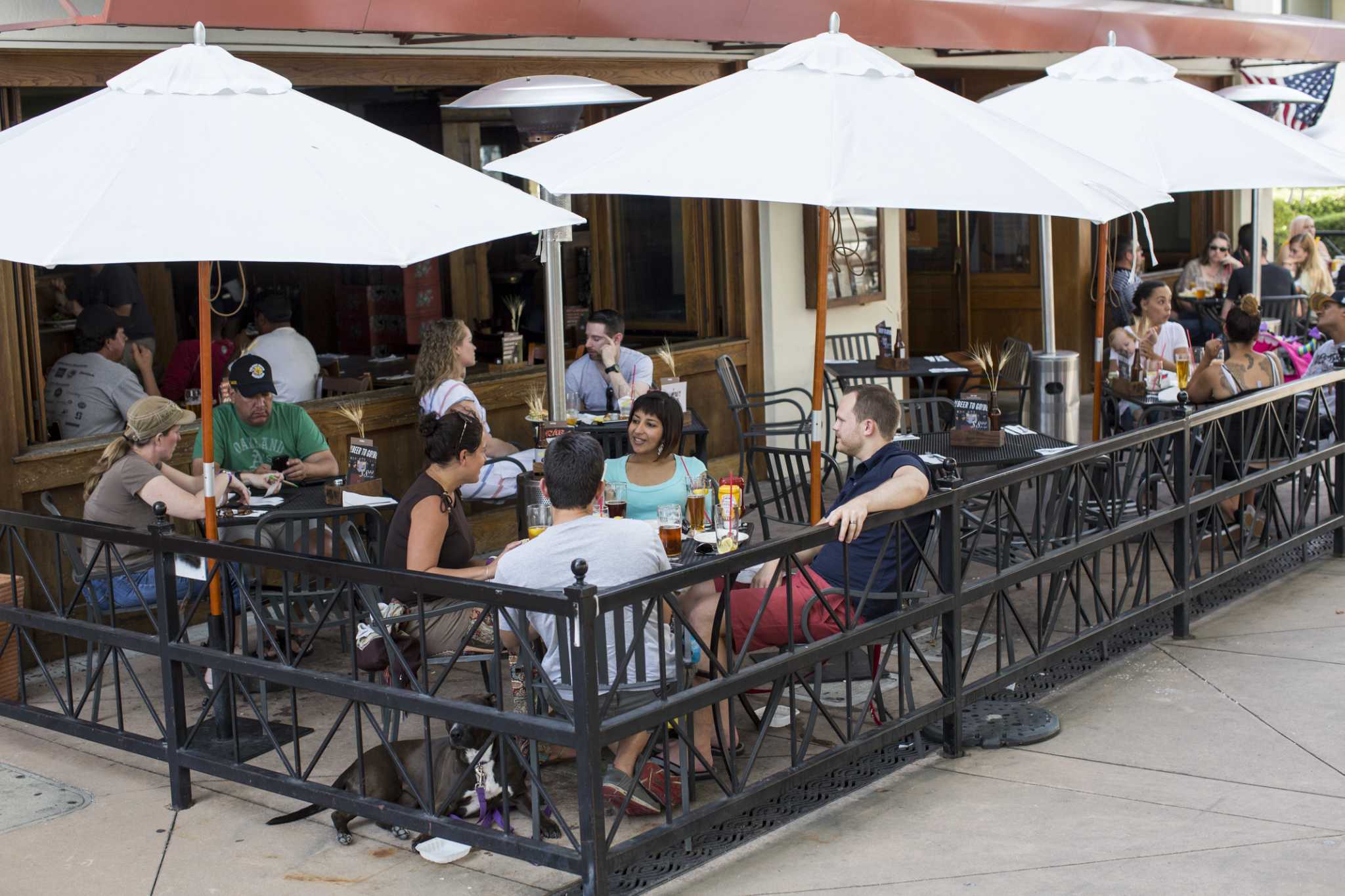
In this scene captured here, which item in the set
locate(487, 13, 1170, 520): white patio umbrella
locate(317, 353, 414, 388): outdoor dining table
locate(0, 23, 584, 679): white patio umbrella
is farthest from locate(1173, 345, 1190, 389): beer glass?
locate(317, 353, 414, 388): outdoor dining table

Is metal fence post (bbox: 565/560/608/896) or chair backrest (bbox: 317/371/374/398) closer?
metal fence post (bbox: 565/560/608/896)

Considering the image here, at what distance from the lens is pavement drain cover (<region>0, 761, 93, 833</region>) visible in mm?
5117

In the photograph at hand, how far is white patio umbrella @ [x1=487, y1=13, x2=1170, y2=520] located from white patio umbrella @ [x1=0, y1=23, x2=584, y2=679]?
0.45 m

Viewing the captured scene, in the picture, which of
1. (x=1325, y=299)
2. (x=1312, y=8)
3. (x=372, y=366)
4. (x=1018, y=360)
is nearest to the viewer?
(x=1325, y=299)

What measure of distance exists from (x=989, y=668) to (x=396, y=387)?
11.9 ft

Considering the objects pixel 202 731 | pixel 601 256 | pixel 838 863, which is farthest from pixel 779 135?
pixel 601 256

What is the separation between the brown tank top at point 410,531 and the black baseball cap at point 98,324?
2.36 meters

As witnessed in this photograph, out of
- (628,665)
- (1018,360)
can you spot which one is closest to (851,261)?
(1018,360)

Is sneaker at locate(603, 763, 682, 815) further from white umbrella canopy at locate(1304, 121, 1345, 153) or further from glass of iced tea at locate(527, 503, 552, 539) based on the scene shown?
white umbrella canopy at locate(1304, 121, 1345, 153)

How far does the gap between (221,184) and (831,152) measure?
202 cm

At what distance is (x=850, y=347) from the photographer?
11109 millimetres

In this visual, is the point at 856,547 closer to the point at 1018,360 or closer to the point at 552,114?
the point at 552,114

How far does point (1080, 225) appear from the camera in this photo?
13.7 meters

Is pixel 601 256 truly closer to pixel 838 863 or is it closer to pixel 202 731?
pixel 202 731
